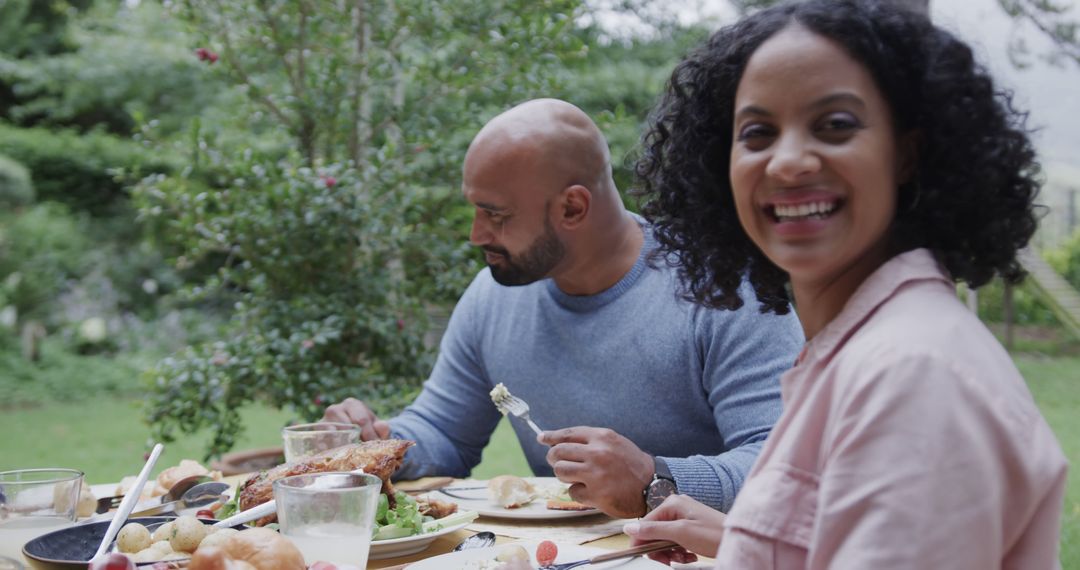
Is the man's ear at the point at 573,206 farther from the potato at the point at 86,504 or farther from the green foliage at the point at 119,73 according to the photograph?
the green foliage at the point at 119,73

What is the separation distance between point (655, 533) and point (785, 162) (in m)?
0.66

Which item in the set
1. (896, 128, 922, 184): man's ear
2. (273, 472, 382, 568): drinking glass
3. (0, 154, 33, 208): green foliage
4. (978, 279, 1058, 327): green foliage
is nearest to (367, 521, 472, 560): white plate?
(273, 472, 382, 568): drinking glass

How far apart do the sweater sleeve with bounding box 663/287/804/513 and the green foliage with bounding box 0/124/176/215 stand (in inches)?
410

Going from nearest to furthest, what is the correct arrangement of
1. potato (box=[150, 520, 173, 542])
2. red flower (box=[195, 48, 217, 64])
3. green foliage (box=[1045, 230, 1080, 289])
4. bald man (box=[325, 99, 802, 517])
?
potato (box=[150, 520, 173, 542])
bald man (box=[325, 99, 802, 517])
red flower (box=[195, 48, 217, 64])
green foliage (box=[1045, 230, 1080, 289])

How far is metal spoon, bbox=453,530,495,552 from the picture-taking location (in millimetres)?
1529

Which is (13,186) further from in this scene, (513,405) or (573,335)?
(513,405)

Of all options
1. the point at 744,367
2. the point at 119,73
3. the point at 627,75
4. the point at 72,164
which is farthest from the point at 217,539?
the point at 119,73

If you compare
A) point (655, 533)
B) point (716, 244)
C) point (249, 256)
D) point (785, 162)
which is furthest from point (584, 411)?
point (249, 256)

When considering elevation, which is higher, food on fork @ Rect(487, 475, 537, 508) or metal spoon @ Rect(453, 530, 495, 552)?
metal spoon @ Rect(453, 530, 495, 552)

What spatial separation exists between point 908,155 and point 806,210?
0.46 ft

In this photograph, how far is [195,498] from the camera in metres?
1.88

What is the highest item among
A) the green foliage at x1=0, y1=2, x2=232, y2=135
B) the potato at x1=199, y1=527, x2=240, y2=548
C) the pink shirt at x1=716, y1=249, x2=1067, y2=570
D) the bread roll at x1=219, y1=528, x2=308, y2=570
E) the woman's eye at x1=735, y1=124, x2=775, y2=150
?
the green foliage at x1=0, y1=2, x2=232, y2=135

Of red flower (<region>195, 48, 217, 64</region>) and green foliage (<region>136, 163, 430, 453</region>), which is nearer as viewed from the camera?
green foliage (<region>136, 163, 430, 453</region>)

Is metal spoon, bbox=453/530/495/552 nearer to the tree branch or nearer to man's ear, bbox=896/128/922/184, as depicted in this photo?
man's ear, bbox=896/128/922/184
